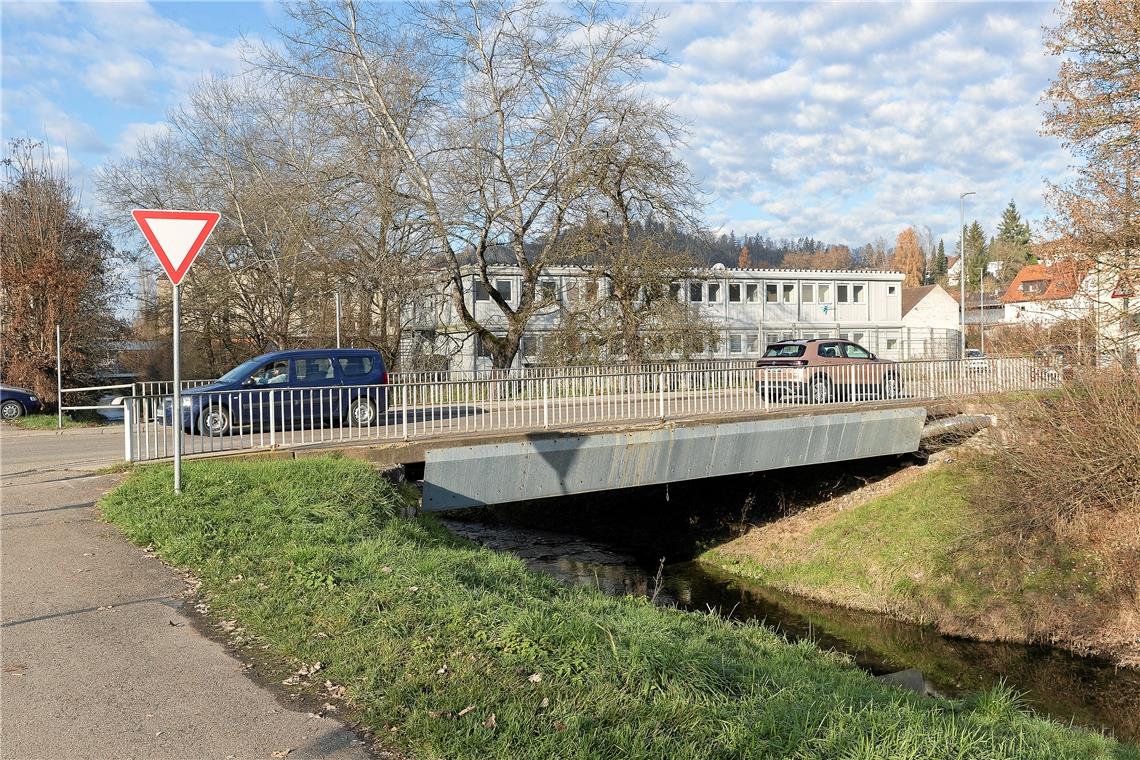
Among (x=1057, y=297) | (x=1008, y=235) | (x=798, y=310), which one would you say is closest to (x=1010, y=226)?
→ (x=1008, y=235)

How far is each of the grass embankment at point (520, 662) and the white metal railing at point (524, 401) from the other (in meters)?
3.51

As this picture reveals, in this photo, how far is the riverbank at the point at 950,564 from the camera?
44.8 ft

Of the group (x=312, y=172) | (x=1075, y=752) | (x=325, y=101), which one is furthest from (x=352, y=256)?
(x=1075, y=752)

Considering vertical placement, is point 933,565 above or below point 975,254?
below

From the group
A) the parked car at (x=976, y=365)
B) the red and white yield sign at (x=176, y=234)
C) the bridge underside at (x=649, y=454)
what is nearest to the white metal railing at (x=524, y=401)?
the parked car at (x=976, y=365)

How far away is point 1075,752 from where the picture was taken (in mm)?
5598

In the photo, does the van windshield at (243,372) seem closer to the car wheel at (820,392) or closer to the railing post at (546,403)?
the railing post at (546,403)

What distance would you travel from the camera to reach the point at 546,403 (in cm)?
1412

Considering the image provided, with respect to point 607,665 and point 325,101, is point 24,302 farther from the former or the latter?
point 607,665

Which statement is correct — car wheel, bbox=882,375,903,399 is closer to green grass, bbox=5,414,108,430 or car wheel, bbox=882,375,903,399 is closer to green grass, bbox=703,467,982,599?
green grass, bbox=703,467,982,599

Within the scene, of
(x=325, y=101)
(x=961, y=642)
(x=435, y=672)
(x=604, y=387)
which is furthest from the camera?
(x=325, y=101)

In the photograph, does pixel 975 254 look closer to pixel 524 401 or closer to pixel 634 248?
pixel 634 248

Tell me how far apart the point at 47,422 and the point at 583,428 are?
670 inches

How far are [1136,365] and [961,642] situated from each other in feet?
18.7
